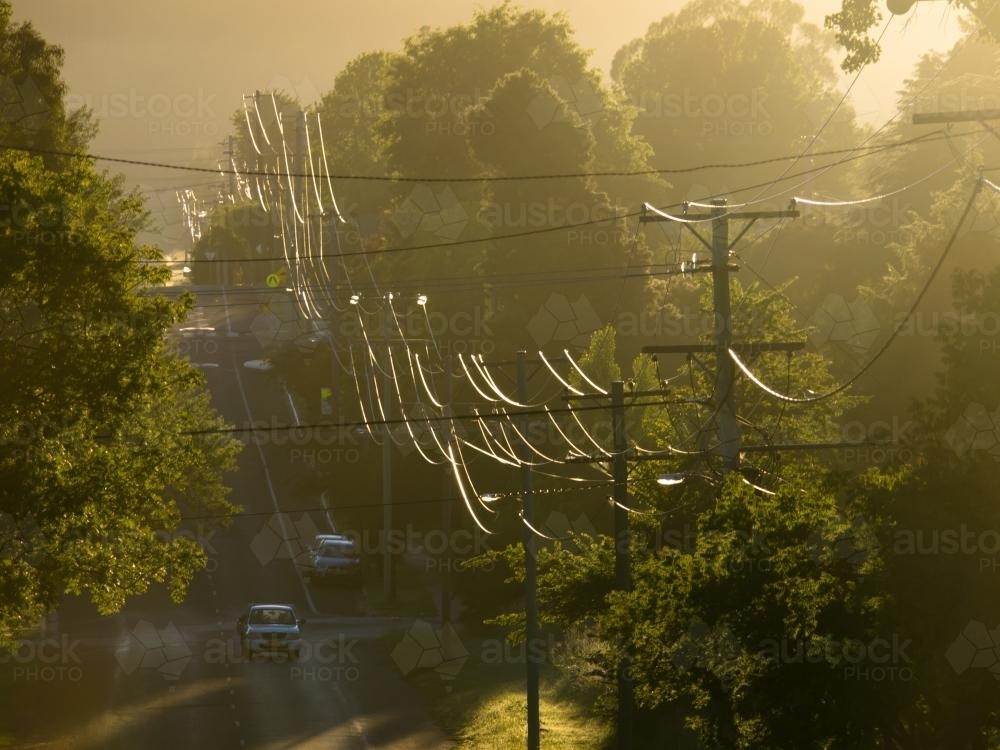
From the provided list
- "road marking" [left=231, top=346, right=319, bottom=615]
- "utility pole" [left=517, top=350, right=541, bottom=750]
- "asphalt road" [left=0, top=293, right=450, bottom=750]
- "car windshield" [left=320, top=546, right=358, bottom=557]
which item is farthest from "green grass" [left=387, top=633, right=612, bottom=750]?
"car windshield" [left=320, top=546, right=358, bottom=557]

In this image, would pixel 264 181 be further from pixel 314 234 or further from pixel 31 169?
pixel 31 169

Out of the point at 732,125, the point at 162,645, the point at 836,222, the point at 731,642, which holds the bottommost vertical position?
the point at 162,645

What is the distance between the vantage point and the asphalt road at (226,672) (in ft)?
124

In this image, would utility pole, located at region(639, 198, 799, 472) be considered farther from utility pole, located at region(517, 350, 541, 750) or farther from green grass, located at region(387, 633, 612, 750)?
green grass, located at region(387, 633, 612, 750)

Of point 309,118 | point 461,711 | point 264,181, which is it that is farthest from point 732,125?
point 461,711

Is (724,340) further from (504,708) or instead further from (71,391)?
(504,708)

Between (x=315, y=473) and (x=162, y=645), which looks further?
(x=315, y=473)

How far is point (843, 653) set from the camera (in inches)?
851

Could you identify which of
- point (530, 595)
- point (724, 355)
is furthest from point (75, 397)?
point (724, 355)

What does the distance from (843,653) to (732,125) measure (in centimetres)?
9117

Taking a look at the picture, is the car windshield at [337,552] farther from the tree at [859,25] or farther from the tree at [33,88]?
the tree at [859,25]

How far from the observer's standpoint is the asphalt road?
3791cm

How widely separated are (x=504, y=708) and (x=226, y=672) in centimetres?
954

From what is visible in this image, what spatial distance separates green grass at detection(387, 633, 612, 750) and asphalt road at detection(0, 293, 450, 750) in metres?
0.69
